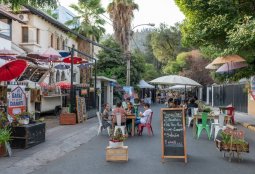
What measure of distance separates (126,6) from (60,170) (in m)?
36.6

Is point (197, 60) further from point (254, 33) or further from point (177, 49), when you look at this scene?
point (254, 33)

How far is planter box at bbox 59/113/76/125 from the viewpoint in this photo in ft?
66.7

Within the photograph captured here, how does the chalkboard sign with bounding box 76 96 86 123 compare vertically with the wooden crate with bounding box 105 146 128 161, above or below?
above

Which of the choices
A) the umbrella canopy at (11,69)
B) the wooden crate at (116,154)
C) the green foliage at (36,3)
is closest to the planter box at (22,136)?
the umbrella canopy at (11,69)

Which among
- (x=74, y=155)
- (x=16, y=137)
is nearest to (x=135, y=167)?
(x=74, y=155)

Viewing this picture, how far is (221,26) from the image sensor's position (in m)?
16.1

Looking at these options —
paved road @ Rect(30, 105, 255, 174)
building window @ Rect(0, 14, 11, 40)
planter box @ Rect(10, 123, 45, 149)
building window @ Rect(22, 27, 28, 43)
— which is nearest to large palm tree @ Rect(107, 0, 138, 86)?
building window @ Rect(22, 27, 28, 43)

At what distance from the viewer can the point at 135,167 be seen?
913 cm

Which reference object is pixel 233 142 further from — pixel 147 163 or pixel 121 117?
pixel 121 117

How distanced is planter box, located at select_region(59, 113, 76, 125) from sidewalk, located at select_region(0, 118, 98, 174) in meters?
4.13

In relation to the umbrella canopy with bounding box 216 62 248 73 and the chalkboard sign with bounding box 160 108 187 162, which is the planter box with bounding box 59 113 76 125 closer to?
the umbrella canopy with bounding box 216 62 248 73

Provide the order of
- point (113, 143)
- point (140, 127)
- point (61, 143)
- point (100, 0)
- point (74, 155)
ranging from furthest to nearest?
point (100, 0) → point (140, 127) → point (61, 143) → point (74, 155) → point (113, 143)

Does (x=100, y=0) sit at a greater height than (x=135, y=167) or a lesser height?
greater

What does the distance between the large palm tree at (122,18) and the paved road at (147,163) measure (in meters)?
32.3
